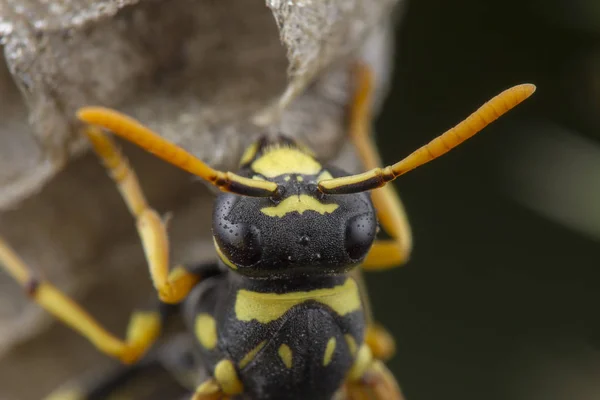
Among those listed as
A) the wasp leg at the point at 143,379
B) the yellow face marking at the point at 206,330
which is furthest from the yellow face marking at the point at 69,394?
the yellow face marking at the point at 206,330

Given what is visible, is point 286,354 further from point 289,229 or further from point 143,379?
point 143,379

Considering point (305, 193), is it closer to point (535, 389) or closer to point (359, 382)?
point (359, 382)

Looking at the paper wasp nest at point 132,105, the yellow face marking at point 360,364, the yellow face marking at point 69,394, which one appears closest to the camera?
the paper wasp nest at point 132,105

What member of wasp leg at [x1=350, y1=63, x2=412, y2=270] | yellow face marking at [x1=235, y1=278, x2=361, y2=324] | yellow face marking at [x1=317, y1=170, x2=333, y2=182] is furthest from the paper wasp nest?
yellow face marking at [x1=235, y1=278, x2=361, y2=324]

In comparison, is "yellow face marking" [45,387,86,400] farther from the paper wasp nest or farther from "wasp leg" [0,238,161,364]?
"wasp leg" [0,238,161,364]

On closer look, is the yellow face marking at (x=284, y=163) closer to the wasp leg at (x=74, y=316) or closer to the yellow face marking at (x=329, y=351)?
the yellow face marking at (x=329, y=351)

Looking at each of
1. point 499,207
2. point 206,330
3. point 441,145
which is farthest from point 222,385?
point 499,207
